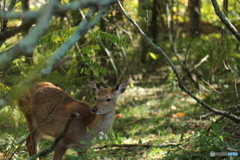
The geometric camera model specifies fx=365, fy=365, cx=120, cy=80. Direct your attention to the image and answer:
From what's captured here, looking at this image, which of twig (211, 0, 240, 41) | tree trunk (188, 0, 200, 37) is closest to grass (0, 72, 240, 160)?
twig (211, 0, 240, 41)

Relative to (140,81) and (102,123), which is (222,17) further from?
(140,81)

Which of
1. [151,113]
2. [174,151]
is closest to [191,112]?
[151,113]

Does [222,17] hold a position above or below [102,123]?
above

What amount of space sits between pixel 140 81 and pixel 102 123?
4273 mm

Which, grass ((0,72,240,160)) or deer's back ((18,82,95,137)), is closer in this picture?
grass ((0,72,240,160))

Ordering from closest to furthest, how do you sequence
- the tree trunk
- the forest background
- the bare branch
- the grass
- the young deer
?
the bare branch, the forest background, the grass, the young deer, the tree trunk

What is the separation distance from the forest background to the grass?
0.05 ft

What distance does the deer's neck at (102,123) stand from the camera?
5754 millimetres

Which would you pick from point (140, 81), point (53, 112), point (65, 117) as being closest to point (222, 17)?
point (65, 117)

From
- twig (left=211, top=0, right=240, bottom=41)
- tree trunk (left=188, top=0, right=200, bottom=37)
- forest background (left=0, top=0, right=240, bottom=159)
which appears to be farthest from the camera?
tree trunk (left=188, top=0, right=200, bottom=37)

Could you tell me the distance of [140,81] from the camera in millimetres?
9922

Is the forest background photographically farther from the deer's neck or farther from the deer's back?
the deer's back

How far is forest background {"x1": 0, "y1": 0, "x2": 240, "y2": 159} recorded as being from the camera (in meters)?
3.46

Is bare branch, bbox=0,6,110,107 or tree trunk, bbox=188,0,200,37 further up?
bare branch, bbox=0,6,110,107
